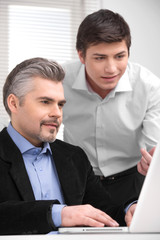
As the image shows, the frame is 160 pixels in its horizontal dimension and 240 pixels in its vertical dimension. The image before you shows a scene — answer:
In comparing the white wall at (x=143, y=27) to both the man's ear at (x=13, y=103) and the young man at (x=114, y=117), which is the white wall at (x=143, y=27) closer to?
the young man at (x=114, y=117)

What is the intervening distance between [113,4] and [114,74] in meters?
2.11

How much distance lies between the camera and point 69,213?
1159 mm

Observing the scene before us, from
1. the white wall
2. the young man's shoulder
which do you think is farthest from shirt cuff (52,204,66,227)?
the white wall

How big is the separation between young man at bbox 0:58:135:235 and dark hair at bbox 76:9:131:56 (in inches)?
→ 13.1

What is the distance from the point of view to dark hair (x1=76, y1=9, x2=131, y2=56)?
1.99m

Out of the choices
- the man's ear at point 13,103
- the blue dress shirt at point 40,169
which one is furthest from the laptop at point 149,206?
the man's ear at point 13,103

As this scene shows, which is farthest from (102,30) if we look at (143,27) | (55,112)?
(143,27)

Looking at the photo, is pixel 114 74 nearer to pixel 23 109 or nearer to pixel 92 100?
pixel 92 100

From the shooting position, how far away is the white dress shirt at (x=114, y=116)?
7.30ft

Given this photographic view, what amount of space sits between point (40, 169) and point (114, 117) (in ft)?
2.47

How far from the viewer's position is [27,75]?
1.71 m

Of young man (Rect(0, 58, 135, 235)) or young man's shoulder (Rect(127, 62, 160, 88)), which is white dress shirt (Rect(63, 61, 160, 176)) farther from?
young man (Rect(0, 58, 135, 235))

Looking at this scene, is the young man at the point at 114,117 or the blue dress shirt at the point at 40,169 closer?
the blue dress shirt at the point at 40,169
